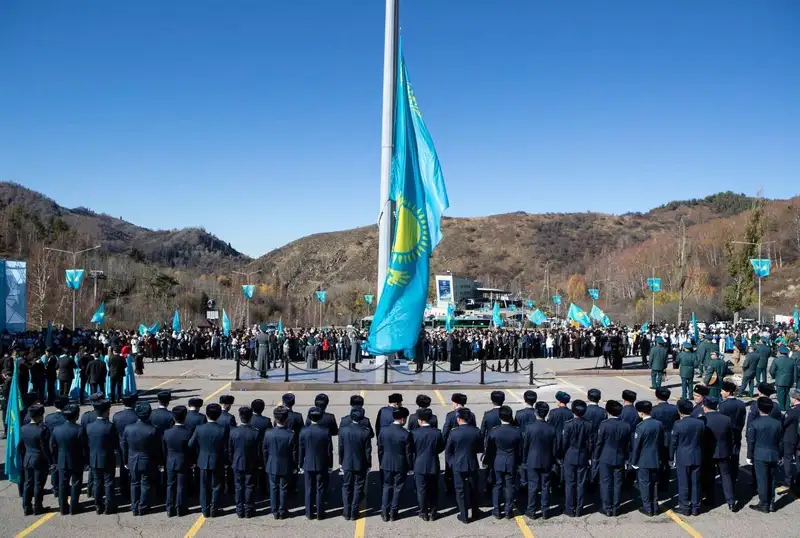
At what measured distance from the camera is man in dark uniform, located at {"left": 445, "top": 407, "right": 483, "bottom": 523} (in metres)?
8.36

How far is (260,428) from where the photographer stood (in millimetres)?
9219

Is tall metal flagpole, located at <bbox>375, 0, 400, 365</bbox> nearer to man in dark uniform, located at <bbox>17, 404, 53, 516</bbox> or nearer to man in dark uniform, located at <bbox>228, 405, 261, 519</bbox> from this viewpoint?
man in dark uniform, located at <bbox>228, 405, 261, 519</bbox>

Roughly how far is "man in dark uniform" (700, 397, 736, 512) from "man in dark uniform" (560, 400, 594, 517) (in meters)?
1.79

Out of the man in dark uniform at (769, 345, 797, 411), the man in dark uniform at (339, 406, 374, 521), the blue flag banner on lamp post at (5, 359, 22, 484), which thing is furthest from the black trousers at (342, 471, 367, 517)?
the man in dark uniform at (769, 345, 797, 411)

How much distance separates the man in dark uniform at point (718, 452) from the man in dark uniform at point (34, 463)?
9203 millimetres

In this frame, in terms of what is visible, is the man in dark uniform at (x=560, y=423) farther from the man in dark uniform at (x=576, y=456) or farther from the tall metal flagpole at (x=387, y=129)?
the tall metal flagpole at (x=387, y=129)

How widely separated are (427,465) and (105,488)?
4.45 meters

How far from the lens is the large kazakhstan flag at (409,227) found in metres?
16.9

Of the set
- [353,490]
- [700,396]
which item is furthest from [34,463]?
[700,396]

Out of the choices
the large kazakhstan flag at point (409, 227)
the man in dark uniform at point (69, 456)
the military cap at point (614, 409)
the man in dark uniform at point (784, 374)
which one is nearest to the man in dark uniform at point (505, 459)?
the military cap at point (614, 409)

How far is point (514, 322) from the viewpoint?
231ft

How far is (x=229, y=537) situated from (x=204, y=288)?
82340 mm

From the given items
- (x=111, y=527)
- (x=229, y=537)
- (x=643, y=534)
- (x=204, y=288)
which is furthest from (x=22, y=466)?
(x=204, y=288)

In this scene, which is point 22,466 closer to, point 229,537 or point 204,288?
point 229,537
